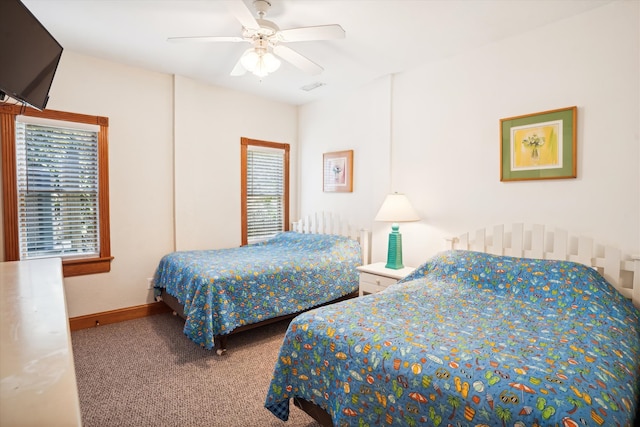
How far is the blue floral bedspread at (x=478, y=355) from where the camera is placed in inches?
43.9

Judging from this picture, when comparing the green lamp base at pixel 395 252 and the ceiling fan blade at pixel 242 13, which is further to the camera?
the green lamp base at pixel 395 252

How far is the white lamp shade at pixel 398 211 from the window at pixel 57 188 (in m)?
2.73

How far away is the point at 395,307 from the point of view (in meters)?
1.92

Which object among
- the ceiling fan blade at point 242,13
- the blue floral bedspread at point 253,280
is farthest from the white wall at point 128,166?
the ceiling fan blade at point 242,13

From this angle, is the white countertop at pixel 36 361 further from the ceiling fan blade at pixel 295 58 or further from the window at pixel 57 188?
the ceiling fan blade at pixel 295 58

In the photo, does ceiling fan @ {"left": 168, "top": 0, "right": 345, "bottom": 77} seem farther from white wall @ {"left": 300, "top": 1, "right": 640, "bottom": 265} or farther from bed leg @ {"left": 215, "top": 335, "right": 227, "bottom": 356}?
bed leg @ {"left": 215, "top": 335, "right": 227, "bottom": 356}

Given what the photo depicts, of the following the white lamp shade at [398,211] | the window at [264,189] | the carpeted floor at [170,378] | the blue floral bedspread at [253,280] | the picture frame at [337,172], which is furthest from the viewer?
the window at [264,189]

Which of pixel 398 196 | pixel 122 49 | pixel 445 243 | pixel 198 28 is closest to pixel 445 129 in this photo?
pixel 398 196

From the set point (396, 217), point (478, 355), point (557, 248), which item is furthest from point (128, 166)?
point (557, 248)

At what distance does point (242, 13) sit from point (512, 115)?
2172 millimetres

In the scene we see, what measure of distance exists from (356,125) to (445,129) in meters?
1.16

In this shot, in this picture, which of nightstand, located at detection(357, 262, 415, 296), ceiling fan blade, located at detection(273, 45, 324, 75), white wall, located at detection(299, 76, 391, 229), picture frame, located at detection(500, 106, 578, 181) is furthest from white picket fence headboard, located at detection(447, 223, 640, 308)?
ceiling fan blade, located at detection(273, 45, 324, 75)

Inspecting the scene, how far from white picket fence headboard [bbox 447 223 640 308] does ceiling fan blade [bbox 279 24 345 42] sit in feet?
6.26

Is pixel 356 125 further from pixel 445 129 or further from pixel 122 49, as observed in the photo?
pixel 122 49
